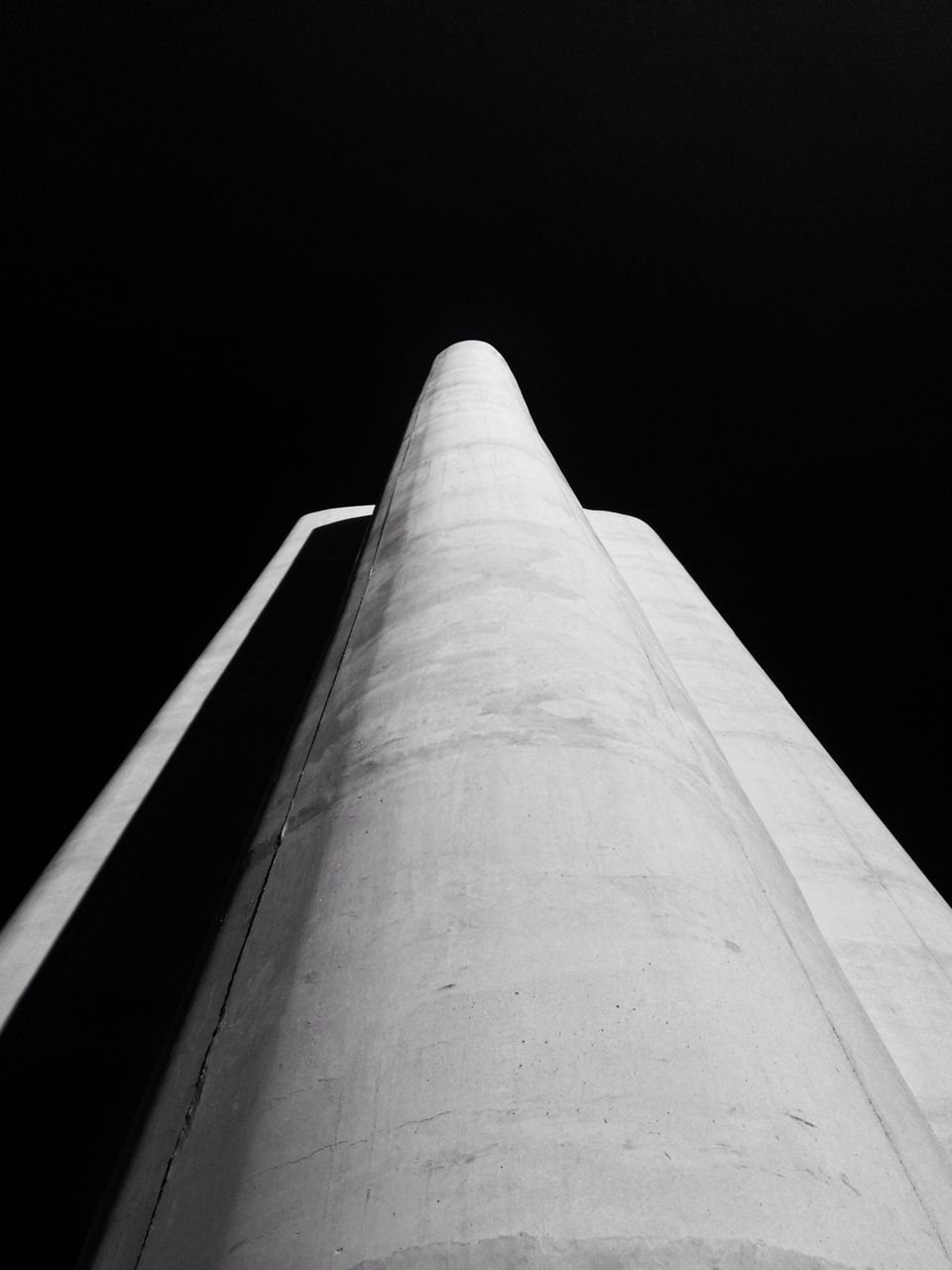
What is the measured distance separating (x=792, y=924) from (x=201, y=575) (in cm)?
1807

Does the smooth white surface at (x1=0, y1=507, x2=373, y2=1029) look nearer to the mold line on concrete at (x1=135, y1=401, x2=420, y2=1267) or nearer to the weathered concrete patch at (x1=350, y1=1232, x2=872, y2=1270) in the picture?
the mold line on concrete at (x1=135, y1=401, x2=420, y2=1267)

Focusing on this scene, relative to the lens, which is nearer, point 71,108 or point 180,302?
point 71,108

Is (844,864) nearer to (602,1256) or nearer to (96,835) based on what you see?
(602,1256)

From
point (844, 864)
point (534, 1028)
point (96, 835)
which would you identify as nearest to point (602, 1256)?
point (534, 1028)

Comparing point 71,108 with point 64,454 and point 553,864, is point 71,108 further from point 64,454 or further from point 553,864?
point 553,864

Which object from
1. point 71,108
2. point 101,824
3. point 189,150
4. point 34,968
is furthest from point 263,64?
point 34,968

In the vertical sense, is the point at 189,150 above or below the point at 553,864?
above

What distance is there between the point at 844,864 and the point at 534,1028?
294cm

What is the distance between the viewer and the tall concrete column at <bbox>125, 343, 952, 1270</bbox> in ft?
4.14

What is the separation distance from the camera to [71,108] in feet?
51.0

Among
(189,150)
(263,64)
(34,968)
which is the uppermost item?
(263,64)

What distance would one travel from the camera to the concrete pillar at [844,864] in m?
2.88

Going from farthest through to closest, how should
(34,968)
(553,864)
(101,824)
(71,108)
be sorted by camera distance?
(71,108) → (101,824) → (34,968) → (553,864)

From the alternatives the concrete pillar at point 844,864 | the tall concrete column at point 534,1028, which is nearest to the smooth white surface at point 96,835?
the tall concrete column at point 534,1028
